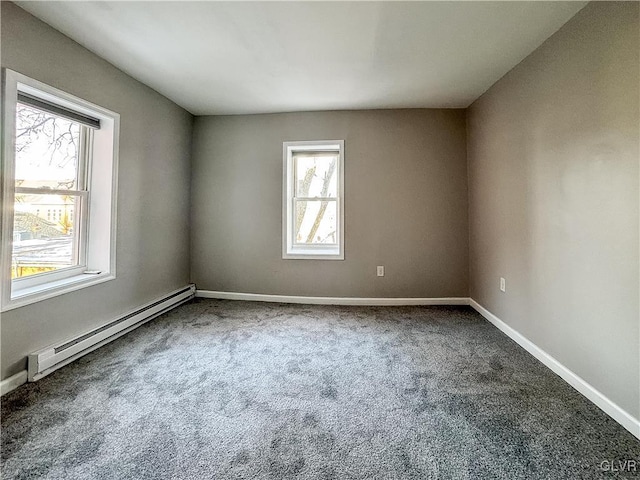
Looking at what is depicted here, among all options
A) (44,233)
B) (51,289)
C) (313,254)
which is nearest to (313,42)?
(313,254)

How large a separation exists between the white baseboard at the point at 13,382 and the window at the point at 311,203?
2497 millimetres

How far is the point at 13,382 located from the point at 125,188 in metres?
1.68

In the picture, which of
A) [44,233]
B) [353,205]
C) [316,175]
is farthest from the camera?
[316,175]

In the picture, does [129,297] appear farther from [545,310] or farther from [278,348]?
[545,310]

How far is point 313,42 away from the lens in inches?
86.5

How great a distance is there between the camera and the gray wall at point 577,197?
1.55 metres

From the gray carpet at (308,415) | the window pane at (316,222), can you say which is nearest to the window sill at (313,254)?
the window pane at (316,222)

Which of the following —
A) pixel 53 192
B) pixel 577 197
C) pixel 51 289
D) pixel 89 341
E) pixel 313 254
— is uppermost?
pixel 53 192

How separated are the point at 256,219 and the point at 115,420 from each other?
2616 millimetres

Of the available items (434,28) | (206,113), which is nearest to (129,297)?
(206,113)

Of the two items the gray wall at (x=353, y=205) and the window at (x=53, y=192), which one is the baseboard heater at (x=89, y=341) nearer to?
the window at (x=53, y=192)

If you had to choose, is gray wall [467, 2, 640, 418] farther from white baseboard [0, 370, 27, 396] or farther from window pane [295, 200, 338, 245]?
white baseboard [0, 370, 27, 396]

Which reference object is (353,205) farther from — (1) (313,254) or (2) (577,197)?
(2) (577,197)

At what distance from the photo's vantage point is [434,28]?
203 cm
